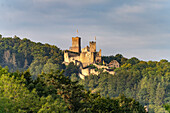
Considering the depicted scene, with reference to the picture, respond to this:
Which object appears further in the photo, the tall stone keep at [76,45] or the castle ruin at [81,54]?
the tall stone keep at [76,45]

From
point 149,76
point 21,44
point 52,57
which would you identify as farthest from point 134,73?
point 21,44

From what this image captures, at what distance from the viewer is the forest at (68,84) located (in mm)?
37094

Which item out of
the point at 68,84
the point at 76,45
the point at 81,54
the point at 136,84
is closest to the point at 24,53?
the point at 76,45

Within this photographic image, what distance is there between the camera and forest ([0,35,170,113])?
3709 centimetres

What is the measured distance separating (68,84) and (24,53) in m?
121

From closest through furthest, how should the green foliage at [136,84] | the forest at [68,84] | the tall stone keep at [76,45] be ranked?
the forest at [68,84] < the green foliage at [136,84] < the tall stone keep at [76,45]

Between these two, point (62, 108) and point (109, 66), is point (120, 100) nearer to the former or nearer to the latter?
point (62, 108)

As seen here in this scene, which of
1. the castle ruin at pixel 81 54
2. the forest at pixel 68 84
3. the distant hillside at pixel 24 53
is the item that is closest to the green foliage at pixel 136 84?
the forest at pixel 68 84

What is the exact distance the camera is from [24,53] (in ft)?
541

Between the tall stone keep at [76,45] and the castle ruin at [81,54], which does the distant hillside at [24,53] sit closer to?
the tall stone keep at [76,45]

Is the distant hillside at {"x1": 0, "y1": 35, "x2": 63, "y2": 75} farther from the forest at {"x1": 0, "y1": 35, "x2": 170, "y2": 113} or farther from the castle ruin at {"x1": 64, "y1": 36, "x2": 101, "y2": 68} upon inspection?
the castle ruin at {"x1": 64, "y1": 36, "x2": 101, "y2": 68}

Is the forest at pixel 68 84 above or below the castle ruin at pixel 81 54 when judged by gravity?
below

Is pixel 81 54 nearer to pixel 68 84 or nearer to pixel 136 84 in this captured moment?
pixel 136 84

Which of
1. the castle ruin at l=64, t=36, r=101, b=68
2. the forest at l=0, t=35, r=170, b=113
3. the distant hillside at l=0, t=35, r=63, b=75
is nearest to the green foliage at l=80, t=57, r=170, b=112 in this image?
the forest at l=0, t=35, r=170, b=113
